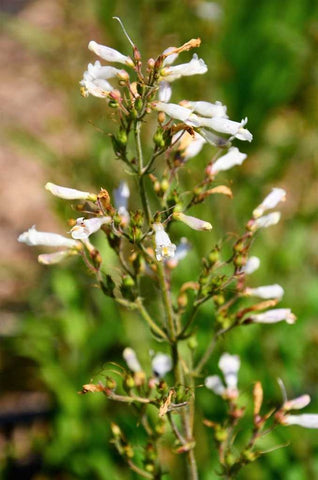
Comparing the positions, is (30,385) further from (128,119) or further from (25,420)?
(128,119)

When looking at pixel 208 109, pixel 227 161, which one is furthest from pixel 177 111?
pixel 227 161

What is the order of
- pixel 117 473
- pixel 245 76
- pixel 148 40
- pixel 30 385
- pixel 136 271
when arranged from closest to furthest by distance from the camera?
pixel 136 271, pixel 117 473, pixel 148 40, pixel 30 385, pixel 245 76

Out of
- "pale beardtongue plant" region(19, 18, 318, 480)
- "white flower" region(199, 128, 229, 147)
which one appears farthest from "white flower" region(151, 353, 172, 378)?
"white flower" region(199, 128, 229, 147)

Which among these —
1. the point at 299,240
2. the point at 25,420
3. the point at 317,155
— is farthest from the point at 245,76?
the point at 25,420

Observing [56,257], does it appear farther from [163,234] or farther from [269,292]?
[269,292]

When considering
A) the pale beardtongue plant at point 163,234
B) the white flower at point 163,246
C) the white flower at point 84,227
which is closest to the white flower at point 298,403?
the pale beardtongue plant at point 163,234

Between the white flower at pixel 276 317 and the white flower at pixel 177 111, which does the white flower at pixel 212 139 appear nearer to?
the white flower at pixel 177 111
